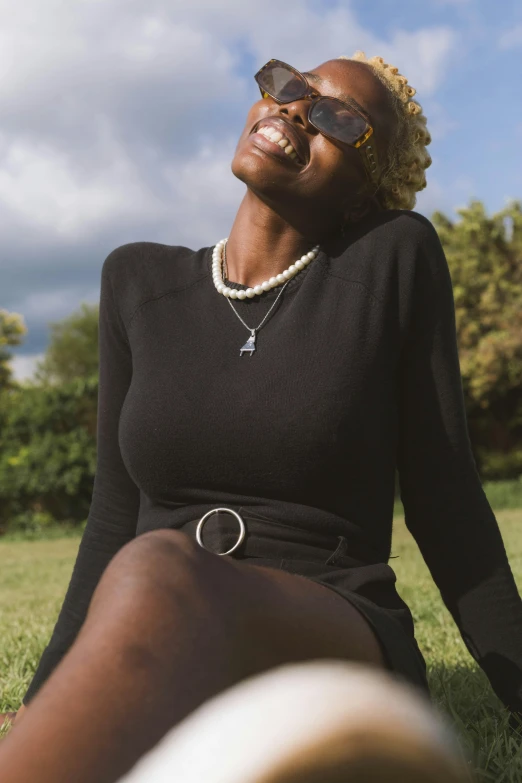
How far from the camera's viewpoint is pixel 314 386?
1.92m

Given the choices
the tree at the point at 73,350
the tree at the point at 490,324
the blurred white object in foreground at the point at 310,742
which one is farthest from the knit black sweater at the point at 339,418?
the tree at the point at 73,350

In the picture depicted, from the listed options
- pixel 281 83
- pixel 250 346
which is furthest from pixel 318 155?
pixel 250 346

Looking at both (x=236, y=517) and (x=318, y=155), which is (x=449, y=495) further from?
(x=318, y=155)

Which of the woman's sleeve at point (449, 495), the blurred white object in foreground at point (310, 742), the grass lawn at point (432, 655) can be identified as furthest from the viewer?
the grass lawn at point (432, 655)

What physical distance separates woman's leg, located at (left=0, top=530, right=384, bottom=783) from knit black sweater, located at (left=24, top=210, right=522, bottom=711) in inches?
21.9

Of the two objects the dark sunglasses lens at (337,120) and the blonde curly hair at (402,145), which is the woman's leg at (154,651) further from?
the blonde curly hair at (402,145)

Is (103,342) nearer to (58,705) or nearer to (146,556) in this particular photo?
(146,556)

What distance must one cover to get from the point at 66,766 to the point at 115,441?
1404mm

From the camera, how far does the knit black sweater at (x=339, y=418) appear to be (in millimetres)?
1905

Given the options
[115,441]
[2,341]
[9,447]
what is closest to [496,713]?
[115,441]

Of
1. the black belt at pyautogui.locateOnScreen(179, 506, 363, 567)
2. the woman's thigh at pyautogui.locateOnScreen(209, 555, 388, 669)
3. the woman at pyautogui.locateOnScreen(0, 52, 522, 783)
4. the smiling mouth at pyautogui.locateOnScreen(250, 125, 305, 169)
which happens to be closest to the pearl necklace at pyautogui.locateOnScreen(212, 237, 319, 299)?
the woman at pyautogui.locateOnScreen(0, 52, 522, 783)

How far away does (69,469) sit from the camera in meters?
15.4

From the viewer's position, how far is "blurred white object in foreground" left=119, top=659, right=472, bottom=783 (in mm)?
912

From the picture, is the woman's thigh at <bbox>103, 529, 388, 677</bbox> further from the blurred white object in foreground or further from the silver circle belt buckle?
the silver circle belt buckle
